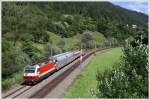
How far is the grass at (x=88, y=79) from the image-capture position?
72.2ft

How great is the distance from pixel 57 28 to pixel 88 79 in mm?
4503

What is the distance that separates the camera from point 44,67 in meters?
28.0

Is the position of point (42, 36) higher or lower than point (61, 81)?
higher

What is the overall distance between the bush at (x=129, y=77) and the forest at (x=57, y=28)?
3.85 ft

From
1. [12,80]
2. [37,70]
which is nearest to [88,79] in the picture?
[37,70]

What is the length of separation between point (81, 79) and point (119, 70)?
540cm

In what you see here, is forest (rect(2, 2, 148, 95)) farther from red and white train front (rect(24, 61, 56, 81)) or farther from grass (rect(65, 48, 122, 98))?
grass (rect(65, 48, 122, 98))

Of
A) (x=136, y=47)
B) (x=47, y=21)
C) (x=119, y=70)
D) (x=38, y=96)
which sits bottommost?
(x=38, y=96)

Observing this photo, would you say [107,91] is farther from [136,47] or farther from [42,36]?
[42,36]

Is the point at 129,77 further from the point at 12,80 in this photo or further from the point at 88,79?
the point at 12,80

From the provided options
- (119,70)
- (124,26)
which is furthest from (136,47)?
(124,26)

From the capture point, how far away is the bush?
1941 cm

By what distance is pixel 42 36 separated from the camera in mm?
24688

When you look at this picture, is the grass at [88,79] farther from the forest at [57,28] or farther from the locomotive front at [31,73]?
the locomotive front at [31,73]
